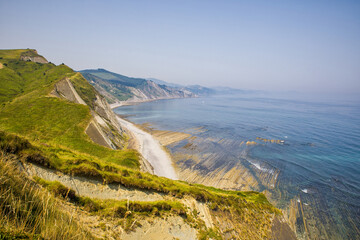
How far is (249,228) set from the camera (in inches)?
736

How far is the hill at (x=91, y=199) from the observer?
10.3ft

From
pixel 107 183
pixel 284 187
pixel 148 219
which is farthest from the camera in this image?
pixel 284 187

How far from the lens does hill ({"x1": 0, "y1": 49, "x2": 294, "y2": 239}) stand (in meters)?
3.13

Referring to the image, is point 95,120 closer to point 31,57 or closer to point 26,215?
point 26,215

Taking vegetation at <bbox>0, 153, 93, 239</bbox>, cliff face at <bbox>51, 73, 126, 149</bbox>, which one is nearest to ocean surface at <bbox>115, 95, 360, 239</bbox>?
cliff face at <bbox>51, 73, 126, 149</bbox>

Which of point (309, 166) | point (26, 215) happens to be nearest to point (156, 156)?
point (309, 166)

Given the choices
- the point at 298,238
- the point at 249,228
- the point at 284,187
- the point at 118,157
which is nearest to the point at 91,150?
the point at 118,157

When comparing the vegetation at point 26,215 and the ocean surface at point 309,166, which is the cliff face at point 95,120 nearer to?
the ocean surface at point 309,166

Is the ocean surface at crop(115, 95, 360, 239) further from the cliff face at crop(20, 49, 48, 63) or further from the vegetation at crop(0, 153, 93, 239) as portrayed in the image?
the cliff face at crop(20, 49, 48, 63)

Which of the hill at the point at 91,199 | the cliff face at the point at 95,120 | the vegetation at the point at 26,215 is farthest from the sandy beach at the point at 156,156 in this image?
the vegetation at the point at 26,215

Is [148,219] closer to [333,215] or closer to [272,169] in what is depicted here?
[333,215]

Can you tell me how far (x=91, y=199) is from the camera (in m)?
9.77

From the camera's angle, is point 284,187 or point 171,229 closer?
point 171,229

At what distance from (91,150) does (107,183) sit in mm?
13792
